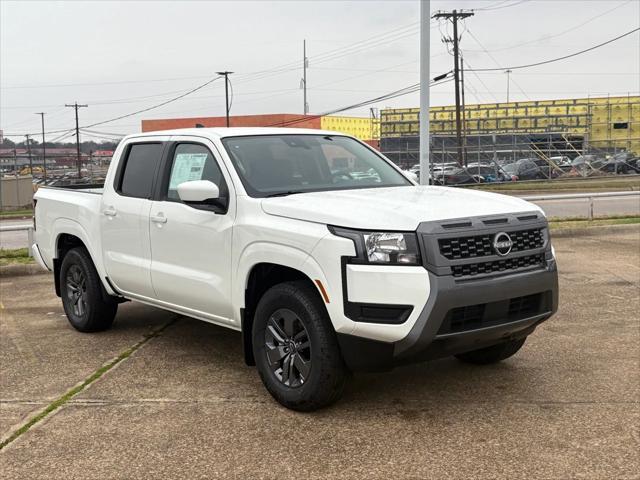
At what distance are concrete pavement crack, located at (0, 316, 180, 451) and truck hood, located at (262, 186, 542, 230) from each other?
1.90 metres

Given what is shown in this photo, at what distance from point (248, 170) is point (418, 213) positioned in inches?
57.7

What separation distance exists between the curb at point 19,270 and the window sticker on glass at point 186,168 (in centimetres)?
549

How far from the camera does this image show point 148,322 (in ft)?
24.3

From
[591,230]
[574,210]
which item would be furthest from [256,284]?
[574,210]

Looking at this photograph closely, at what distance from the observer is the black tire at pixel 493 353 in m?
5.48

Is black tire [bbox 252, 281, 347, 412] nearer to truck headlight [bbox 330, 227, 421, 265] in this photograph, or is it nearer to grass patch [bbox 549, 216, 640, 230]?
truck headlight [bbox 330, 227, 421, 265]

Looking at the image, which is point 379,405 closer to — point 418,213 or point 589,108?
point 418,213

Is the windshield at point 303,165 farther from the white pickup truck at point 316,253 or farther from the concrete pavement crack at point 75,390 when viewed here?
the concrete pavement crack at point 75,390

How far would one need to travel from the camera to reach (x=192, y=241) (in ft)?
17.7

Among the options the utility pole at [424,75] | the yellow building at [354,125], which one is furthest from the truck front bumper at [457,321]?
the yellow building at [354,125]

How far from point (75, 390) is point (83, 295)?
1.85 m

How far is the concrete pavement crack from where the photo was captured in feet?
14.6

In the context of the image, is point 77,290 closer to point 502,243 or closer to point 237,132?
point 237,132

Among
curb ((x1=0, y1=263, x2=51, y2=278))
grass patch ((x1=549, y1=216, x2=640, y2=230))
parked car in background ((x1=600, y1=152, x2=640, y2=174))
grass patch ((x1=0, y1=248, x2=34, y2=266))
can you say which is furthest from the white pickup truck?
parked car in background ((x1=600, y1=152, x2=640, y2=174))
